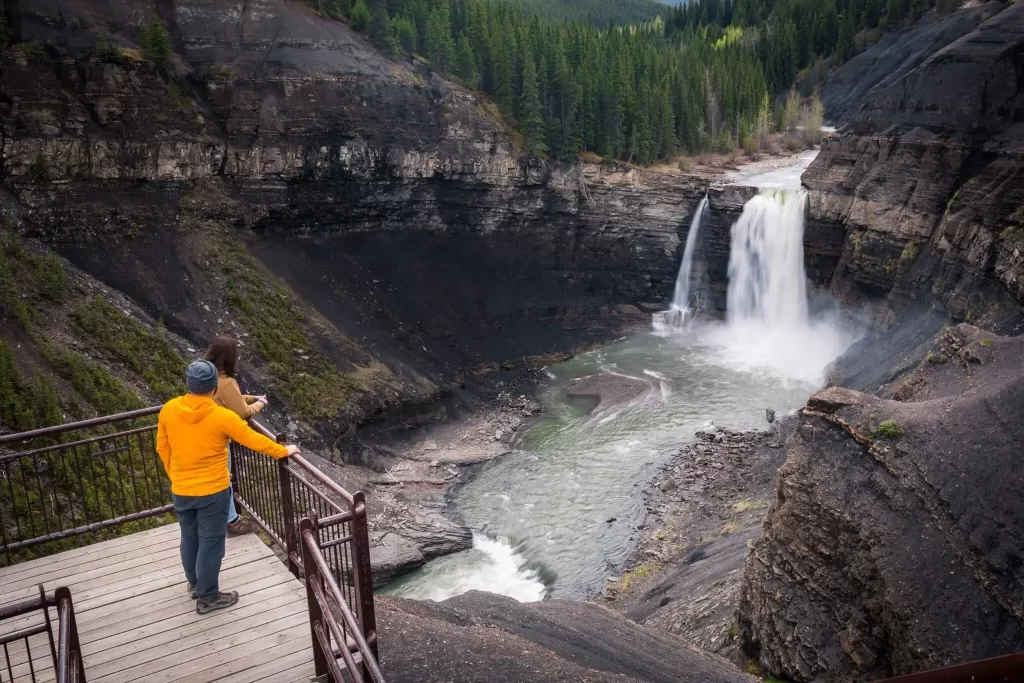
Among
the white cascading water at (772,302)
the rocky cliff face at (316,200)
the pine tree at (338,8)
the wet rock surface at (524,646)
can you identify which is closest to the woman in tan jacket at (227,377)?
the wet rock surface at (524,646)

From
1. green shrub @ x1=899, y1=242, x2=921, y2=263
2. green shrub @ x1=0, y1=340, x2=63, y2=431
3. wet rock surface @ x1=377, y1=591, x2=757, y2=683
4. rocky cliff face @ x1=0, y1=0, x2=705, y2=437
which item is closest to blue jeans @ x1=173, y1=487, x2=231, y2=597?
wet rock surface @ x1=377, y1=591, x2=757, y2=683

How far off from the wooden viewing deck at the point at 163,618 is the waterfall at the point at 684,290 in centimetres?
4076

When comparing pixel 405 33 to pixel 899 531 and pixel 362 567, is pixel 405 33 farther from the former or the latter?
pixel 362 567

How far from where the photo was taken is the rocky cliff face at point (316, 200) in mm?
29562

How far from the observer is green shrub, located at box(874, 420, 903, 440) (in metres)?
13.8

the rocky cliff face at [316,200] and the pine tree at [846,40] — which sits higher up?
the pine tree at [846,40]

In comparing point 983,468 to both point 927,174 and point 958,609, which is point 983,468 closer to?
point 958,609

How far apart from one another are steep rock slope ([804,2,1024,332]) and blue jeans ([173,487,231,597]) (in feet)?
84.0

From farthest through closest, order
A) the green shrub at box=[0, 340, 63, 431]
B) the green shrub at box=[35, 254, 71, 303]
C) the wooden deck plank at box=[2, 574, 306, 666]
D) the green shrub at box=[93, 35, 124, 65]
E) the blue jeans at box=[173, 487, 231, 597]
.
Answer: the green shrub at box=[93, 35, 124, 65] < the green shrub at box=[35, 254, 71, 303] < the green shrub at box=[0, 340, 63, 431] < the blue jeans at box=[173, 487, 231, 597] < the wooden deck plank at box=[2, 574, 306, 666]

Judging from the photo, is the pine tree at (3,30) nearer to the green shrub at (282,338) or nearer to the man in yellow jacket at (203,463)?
the green shrub at (282,338)

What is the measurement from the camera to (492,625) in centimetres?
1322

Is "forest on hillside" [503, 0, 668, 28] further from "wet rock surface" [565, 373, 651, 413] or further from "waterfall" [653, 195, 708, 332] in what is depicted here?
"wet rock surface" [565, 373, 651, 413]

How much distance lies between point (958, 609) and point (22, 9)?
119 feet

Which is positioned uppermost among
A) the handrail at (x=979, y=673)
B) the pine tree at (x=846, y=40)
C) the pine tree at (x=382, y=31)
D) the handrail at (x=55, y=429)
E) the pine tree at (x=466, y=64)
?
the pine tree at (x=846, y=40)
